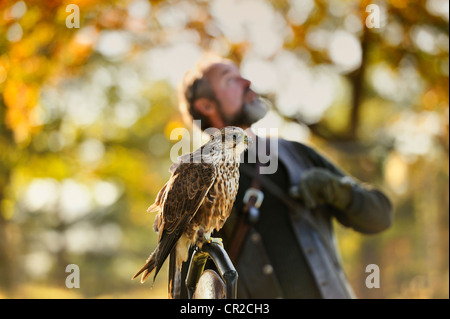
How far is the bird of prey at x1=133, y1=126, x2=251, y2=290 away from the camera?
2.57 feet

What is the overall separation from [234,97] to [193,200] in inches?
10.8

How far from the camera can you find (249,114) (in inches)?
37.7

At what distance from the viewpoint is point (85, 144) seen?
838cm

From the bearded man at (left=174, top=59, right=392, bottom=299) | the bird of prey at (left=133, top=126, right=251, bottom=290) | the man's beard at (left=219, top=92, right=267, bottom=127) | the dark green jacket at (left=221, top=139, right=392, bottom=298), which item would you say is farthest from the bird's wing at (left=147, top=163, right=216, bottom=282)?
the dark green jacket at (left=221, top=139, right=392, bottom=298)

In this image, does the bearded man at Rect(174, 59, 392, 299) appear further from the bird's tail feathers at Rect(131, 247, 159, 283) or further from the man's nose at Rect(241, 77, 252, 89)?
the bird's tail feathers at Rect(131, 247, 159, 283)

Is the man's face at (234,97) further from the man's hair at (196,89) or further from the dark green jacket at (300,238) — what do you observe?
the dark green jacket at (300,238)

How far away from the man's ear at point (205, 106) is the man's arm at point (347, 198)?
0.71m

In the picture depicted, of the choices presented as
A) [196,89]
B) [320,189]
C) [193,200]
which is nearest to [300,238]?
[320,189]

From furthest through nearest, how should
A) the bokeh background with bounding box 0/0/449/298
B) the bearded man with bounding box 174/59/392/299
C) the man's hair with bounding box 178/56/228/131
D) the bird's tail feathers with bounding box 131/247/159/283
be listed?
the bokeh background with bounding box 0/0/449/298 < the bearded man with bounding box 174/59/392/299 < the man's hair with bounding box 178/56/228/131 < the bird's tail feathers with bounding box 131/247/159/283

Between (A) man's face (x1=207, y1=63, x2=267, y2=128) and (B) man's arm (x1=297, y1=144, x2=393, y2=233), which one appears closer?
(A) man's face (x1=207, y1=63, x2=267, y2=128)

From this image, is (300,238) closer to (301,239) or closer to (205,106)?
(301,239)

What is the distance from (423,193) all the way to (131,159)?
219 inches
